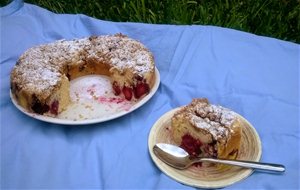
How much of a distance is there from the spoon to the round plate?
0.04ft

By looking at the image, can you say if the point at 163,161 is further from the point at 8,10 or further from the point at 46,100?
the point at 8,10

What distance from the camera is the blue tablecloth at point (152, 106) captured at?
1.01 meters

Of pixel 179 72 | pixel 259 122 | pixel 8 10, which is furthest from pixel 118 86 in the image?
pixel 8 10

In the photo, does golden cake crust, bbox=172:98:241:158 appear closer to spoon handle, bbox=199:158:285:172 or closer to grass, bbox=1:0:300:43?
spoon handle, bbox=199:158:285:172

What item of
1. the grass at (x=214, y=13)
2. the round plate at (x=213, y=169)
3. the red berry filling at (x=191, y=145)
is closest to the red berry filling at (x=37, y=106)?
the round plate at (x=213, y=169)

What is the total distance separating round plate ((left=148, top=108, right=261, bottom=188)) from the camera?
95 centimetres

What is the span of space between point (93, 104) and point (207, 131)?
45cm

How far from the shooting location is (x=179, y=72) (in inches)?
56.2

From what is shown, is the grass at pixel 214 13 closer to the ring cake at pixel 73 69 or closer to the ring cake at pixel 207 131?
the ring cake at pixel 73 69

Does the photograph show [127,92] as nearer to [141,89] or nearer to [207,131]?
[141,89]

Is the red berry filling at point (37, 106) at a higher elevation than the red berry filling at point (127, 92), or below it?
higher

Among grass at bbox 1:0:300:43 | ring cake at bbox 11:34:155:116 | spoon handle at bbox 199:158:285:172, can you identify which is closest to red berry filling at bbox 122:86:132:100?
ring cake at bbox 11:34:155:116

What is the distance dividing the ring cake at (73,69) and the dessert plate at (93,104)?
0.03 metres

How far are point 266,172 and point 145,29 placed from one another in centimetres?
89
